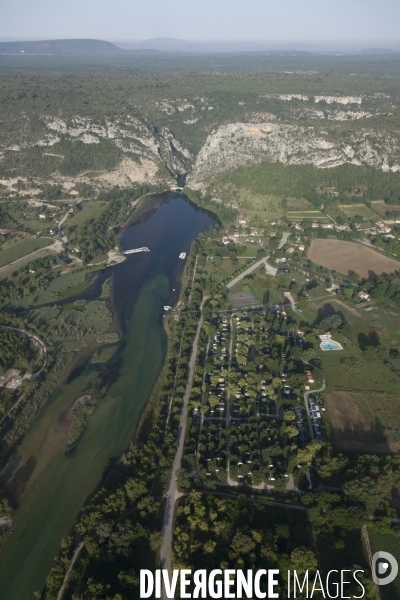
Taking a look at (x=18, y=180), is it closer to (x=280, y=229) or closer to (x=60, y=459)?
(x=280, y=229)

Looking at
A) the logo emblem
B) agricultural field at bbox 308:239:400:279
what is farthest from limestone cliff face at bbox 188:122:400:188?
the logo emblem

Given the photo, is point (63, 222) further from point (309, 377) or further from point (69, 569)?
point (69, 569)

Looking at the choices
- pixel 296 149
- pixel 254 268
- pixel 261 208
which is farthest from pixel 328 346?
pixel 296 149

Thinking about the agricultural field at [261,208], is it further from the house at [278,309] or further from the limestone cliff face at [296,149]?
the house at [278,309]

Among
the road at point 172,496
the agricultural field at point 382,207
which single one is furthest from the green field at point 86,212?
the agricultural field at point 382,207

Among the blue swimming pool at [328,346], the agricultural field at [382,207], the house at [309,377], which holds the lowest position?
the house at [309,377]

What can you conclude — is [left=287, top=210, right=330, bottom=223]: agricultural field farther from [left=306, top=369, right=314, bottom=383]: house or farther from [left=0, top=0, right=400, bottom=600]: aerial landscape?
[left=306, top=369, right=314, bottom=383]: house
